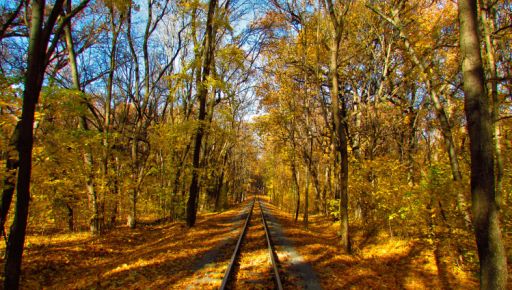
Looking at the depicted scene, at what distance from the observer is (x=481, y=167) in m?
4.04

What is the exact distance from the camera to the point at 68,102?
26.3 ft

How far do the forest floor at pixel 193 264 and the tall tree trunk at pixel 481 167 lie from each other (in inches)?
117

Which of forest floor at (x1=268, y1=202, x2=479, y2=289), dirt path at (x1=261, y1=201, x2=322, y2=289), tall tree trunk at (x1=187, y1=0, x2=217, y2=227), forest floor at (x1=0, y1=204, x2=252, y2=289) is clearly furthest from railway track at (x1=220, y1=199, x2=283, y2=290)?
tall tree trunk at (x1=187, y1=0, x2=217, y2=227)

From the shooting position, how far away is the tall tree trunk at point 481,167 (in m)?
3.97

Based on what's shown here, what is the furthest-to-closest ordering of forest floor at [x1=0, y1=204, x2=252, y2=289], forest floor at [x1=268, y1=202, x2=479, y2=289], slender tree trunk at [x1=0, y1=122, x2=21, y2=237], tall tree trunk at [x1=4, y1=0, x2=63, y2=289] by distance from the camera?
forest floor at [x1=268, y1=202, x2=479, y2=289], forest floor at [x1=0, y1=204, x2=252, y2=289], slender tree trunk at [x1=0, y1=122, x2=21, y2=237], tall tree trunk at [x1=4, y1=0, x2=63, y2=289]

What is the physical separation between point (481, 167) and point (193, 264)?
6.87 meters

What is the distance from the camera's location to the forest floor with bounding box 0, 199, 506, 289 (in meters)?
6.77

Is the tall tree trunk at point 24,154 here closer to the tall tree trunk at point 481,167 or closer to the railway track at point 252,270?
the railway track at point 252,270

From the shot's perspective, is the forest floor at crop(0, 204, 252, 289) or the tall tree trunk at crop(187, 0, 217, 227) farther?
the tall tree trunk at crop(187, 0, 217, 227)

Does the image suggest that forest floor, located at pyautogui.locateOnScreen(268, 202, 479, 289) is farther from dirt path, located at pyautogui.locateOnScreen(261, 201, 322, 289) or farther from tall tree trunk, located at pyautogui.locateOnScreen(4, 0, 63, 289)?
tall tree trunk, located at pyautogui.locateOnScreen(4, 0, 63, 289)

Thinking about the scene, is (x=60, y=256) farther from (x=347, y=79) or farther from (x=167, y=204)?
(x=347, y=79)

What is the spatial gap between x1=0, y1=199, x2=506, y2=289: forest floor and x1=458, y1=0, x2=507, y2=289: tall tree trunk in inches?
117

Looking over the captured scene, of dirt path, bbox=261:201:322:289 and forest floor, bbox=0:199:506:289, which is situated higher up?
dirt path, bbox=261:201:322:289

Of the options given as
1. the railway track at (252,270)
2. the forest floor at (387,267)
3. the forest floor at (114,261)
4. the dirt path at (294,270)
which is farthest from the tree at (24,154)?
the forest floor at (387,267)
